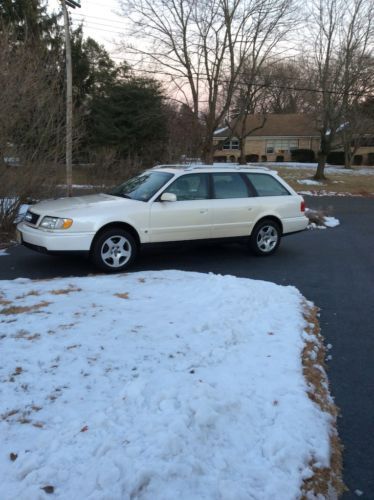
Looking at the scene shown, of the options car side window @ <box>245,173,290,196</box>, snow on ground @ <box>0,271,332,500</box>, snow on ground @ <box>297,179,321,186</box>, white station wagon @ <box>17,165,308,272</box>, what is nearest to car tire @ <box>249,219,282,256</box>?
white station wagon @ <box>17,165,308,272</box>

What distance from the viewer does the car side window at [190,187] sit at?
789 centimetres

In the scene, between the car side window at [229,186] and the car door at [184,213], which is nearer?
the car door at [184,213]

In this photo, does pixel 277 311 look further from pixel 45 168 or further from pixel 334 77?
pixel 334 77

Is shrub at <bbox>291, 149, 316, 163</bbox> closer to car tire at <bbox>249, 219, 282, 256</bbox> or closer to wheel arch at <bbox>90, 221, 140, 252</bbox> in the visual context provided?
car tire at <bbox>249, 219, 282, 256</bbox>

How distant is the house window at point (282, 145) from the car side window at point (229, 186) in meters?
52.5

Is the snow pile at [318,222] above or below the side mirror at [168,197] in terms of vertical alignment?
below

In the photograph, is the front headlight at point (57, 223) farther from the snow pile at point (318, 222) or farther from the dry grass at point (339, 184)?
the dry grass at point (339, 184)

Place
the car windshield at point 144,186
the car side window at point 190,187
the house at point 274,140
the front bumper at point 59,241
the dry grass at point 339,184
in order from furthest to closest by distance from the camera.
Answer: the house at point 274,140 → the dry grass at point 339,184 → the car side window at point 190,187 → the car windshield at point 144,186 → the front bumper at point 59,241

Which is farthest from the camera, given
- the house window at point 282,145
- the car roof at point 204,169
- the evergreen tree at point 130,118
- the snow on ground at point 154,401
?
the house window at point 282,145

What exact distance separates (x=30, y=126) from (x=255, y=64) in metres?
21.2

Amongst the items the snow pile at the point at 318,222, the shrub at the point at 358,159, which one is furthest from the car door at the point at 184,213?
the shrub at the point at 358,159

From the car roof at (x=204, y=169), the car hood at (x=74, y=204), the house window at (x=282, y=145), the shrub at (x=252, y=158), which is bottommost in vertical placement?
the car hood at (x=74, y=204)

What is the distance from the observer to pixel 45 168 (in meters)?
10.5

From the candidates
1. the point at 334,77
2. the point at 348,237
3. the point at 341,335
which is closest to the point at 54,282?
the point at 341,335
